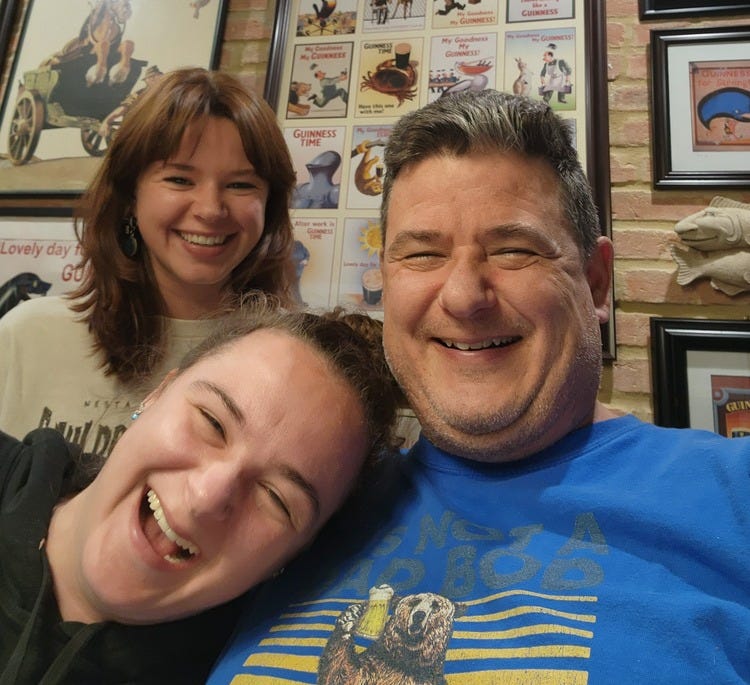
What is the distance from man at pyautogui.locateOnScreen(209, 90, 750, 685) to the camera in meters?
0.62

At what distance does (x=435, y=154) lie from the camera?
90 centimetres

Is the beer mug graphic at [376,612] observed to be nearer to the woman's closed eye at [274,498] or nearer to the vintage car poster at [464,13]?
the woman's closed eye at [274,498]

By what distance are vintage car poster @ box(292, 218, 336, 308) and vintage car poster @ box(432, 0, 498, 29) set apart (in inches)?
29.8

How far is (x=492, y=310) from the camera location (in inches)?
32.1

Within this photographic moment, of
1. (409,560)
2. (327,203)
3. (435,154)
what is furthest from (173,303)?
(409,560)

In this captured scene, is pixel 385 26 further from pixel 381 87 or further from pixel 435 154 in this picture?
pixel 435 154

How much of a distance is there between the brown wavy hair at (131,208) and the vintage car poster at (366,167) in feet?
1.38

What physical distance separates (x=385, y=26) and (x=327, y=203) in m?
0.64

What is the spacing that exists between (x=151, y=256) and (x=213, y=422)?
2.60 ft

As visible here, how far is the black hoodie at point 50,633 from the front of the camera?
0.73m

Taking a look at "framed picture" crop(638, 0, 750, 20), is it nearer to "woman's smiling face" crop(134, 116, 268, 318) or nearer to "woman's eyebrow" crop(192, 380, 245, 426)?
"woman's smiling face" crop(134, 116, 268, 318)

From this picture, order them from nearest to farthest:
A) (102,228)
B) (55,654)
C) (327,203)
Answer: (55,654) < (102,228) < (327,203)

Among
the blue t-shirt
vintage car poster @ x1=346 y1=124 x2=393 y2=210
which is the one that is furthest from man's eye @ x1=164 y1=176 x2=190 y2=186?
the blue t-shirt

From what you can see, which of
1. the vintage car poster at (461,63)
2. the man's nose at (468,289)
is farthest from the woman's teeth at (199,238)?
the vintage car poster at (461,63)
